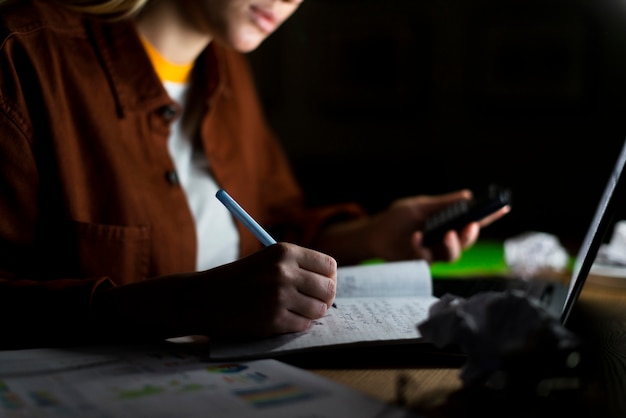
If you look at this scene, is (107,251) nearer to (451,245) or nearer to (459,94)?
(451,245)

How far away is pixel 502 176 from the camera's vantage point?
85.8 inches

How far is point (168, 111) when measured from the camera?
890mm

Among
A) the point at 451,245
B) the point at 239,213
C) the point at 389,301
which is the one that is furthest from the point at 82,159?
the point at 451,245

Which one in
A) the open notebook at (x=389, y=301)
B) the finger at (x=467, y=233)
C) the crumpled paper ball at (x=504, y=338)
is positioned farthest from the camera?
the finger at (x=467, y=233)

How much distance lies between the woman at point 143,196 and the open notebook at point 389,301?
0.02 meters

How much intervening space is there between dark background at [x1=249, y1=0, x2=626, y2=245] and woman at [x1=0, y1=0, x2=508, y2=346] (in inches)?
36.4

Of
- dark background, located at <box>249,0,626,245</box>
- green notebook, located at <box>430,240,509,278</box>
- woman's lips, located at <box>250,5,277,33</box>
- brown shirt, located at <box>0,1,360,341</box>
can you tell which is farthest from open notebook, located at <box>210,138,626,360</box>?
dark background, located at <box>249,0,626,245</box>

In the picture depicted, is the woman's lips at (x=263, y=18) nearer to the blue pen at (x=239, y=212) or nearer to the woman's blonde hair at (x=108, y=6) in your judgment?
the woman's blonde hair at (x=108, y=6)

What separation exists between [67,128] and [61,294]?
25 centimetres

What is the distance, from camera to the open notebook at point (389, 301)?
530 millimetres

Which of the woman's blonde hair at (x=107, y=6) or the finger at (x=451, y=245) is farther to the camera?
Answer: the finger at (x=451, y=245)

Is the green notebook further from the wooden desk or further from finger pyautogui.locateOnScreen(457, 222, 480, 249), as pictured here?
the wooden desk

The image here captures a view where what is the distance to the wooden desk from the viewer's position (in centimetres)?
44

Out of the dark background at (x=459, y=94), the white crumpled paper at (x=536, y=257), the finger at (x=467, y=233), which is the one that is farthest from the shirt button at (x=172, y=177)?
the dark background at (x=459, y=94)
